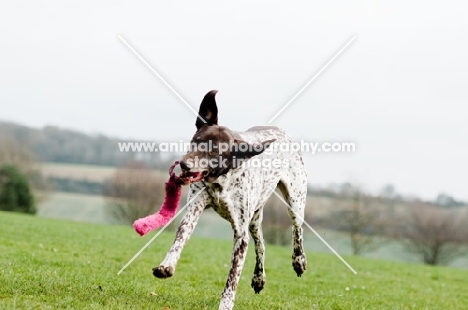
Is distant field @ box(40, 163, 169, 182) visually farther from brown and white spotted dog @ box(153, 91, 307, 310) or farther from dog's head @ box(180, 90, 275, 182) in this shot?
dog's head @ box(180, 90, 275, 182)

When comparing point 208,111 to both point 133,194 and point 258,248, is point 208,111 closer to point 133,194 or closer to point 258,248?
point 258,248

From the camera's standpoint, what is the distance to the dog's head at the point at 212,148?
582 centimetres

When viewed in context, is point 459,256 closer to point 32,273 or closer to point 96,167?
point 96,167

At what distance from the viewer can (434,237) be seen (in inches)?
1989

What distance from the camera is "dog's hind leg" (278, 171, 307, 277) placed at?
7.96 meters

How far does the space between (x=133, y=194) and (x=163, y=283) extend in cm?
4391

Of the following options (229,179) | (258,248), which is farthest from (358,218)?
(229,179)

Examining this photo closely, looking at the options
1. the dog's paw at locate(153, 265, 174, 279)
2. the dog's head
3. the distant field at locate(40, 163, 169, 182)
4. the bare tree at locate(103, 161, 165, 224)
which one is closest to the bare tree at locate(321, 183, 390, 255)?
the bare tree at locate(103, 161, 165, 224)

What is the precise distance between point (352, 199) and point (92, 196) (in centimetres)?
2478

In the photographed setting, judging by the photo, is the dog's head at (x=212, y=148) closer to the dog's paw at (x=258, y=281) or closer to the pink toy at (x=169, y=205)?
the pink toy at (x=169, y=205)

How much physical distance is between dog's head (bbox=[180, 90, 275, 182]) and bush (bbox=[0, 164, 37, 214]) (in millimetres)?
41110

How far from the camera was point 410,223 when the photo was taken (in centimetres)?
5188

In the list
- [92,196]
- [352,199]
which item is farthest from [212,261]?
[92,196]

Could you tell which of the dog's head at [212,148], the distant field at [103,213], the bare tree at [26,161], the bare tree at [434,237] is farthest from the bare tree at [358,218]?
the dog's head at [212,148]
